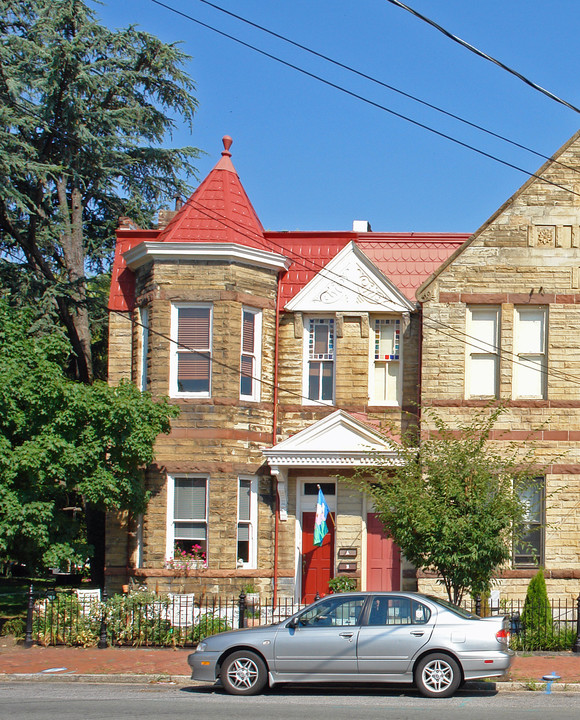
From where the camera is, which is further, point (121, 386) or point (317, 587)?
point (317, 587)

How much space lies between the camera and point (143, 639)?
18.4 meters

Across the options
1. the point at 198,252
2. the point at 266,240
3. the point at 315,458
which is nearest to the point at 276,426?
the point at 315,458

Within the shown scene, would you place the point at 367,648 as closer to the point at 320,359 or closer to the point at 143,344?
the point at 320,359

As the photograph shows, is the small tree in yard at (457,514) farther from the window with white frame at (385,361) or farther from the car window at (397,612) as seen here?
the window with white frame at (385,361)

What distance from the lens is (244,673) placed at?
1412cm

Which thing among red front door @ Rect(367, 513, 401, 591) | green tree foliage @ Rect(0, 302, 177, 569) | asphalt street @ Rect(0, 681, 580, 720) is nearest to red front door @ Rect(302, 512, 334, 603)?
red front door @ Rect(367, 513, 401, 591)

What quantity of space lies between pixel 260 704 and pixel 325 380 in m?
10.5

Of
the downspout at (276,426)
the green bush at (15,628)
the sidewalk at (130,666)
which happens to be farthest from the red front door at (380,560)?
the green bush at (15,628)

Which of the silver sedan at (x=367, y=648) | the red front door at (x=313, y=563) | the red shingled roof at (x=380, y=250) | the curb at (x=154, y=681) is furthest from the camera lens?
the red shingled roof at (x=380, y=250)

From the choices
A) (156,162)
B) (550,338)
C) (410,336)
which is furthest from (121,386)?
(156,162)

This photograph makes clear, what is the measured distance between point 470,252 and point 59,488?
9.70 metres

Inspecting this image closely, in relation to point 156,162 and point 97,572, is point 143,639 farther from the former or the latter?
point 156,162

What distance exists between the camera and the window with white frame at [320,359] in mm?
22828

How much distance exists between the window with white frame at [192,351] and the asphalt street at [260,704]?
7721 mm
